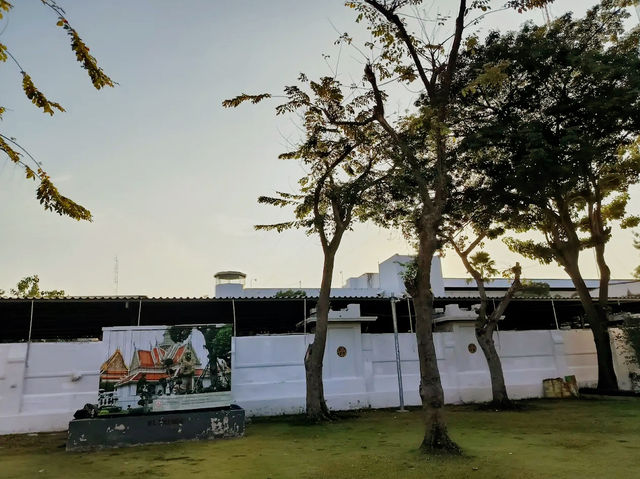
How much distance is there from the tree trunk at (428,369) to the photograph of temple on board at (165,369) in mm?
5024

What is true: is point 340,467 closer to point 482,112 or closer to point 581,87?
point 482,112

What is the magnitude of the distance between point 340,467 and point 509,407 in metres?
8.37

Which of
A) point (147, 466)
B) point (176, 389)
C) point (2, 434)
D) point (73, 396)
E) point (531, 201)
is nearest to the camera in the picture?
point (147, 466)

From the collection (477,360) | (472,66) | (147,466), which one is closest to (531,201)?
(472,66)

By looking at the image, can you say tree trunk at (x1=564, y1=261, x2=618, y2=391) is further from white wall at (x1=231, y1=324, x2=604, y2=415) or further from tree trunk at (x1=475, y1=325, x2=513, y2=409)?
tree trunk at (x1=475, y1=325, x2=513, y2=409)

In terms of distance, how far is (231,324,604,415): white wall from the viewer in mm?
13625

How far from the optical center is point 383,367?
14.8 m

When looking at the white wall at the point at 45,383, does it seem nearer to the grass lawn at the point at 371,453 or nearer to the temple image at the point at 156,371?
the grass lawn at the point at 371,453

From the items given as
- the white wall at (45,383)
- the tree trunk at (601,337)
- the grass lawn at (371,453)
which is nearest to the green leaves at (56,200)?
the grass lawn at (371,453)

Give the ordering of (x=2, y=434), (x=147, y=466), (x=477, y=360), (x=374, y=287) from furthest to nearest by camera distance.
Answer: (x=374, y=287)
(x=477, y=360)
(x=2, y=434)
(x=147, y=466)

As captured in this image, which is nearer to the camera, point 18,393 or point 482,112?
point 18,393

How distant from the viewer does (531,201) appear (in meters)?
14.5

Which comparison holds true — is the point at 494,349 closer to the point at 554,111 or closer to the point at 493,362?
the point at 493,362

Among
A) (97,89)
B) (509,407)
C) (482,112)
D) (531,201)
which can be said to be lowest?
(509,407)
